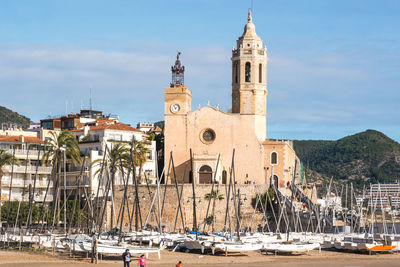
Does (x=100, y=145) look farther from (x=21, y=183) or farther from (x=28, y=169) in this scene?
(x=21, y=183)

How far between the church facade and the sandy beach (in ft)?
85.1

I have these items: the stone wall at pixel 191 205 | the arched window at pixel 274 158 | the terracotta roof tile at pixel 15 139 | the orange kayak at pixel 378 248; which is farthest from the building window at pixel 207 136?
the orange kayak at pixel 378 248

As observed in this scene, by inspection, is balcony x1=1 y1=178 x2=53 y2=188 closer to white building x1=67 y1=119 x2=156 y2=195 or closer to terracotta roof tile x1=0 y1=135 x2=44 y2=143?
white building x1=67 y1=119 x2=156 y2=195

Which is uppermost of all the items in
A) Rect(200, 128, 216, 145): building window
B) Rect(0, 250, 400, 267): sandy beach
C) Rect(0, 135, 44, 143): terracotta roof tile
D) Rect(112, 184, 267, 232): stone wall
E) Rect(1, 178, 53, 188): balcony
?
Rect(200, 128, 216, 145): building window

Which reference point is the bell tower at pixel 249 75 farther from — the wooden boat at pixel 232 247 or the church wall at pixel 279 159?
the wooden boat at pixel 232 247

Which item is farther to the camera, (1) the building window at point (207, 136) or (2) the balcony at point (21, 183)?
(1) the building window at point (207, 136)

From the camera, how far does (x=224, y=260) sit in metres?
49.6

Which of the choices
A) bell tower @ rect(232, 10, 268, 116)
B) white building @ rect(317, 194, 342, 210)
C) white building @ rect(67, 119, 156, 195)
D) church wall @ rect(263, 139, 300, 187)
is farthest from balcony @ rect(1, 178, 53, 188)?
white building @ rect(317, 194, 342, 210)

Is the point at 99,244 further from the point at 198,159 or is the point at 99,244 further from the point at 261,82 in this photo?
the point at 261,82

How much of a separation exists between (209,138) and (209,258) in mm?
35114

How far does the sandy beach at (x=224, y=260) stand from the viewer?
45.5 metres

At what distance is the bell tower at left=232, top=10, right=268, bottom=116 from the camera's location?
83.8 meters

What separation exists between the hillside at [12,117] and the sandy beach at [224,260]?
101 m

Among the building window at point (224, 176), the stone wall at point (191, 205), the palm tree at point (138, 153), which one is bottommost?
the stone wall at point (191, 205)
